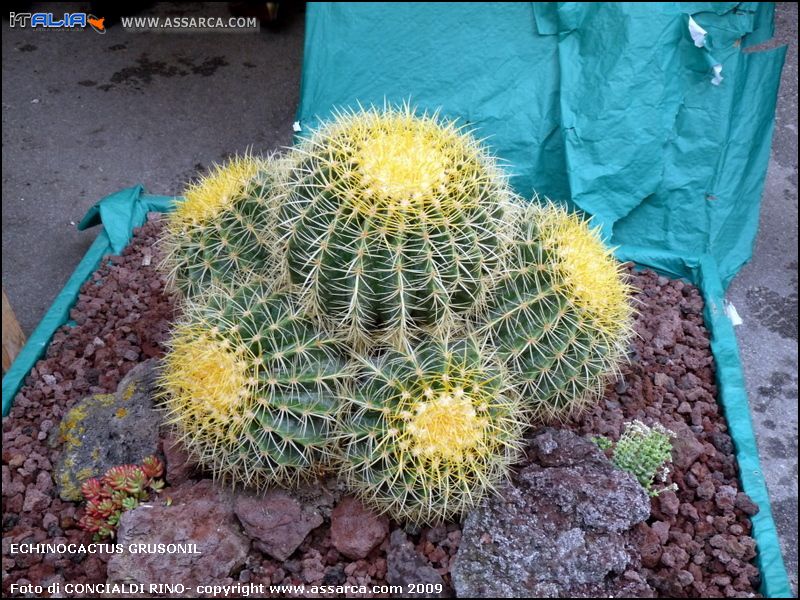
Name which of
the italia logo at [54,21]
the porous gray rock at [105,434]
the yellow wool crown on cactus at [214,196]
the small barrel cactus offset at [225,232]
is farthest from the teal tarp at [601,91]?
the italia logo at [54,21]

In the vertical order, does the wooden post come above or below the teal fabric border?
above

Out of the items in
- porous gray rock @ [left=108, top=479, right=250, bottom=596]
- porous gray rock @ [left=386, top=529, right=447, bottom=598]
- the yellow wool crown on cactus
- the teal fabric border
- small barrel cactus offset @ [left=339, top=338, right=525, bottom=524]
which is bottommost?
Answer: the teal fabric border

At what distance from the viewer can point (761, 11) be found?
3215 millimetres

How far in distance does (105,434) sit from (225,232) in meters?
0.76

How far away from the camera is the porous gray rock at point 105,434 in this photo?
2.29 metres

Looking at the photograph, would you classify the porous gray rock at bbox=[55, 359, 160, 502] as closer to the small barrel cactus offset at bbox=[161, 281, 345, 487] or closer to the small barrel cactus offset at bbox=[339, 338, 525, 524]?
the small barrel cactus offset at bbox=[161, 281, 345, 487]

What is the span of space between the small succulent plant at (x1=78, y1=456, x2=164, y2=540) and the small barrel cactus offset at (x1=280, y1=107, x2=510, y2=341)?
78 centimetres

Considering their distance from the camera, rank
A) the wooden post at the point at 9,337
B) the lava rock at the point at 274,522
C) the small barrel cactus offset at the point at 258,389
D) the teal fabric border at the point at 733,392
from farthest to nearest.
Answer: the wooden post at the point at 9,337 < the teal fabric border at the point at 733,392 < the lava rock at the point at 274,522 < the small barrel cactus offset at the point at 258,389

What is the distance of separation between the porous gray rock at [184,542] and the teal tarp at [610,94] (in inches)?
74.7

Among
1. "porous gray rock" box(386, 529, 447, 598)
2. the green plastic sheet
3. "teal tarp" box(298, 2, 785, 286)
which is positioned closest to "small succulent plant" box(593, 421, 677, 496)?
"porous gray rock" box(386, 529, 447, 598)

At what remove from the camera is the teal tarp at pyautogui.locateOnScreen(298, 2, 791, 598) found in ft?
10.6

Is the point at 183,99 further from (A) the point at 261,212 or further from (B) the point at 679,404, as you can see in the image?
(B) the point at 679,404

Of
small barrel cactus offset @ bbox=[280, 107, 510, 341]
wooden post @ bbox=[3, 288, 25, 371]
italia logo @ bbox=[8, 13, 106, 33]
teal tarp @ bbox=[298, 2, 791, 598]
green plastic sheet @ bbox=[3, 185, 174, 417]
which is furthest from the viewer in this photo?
A: italia logo @ bbox=[8, 13, 106, 33]

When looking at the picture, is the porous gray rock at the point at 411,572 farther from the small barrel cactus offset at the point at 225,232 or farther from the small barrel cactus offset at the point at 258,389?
the small barrel cactus offset at the point at 225,232
